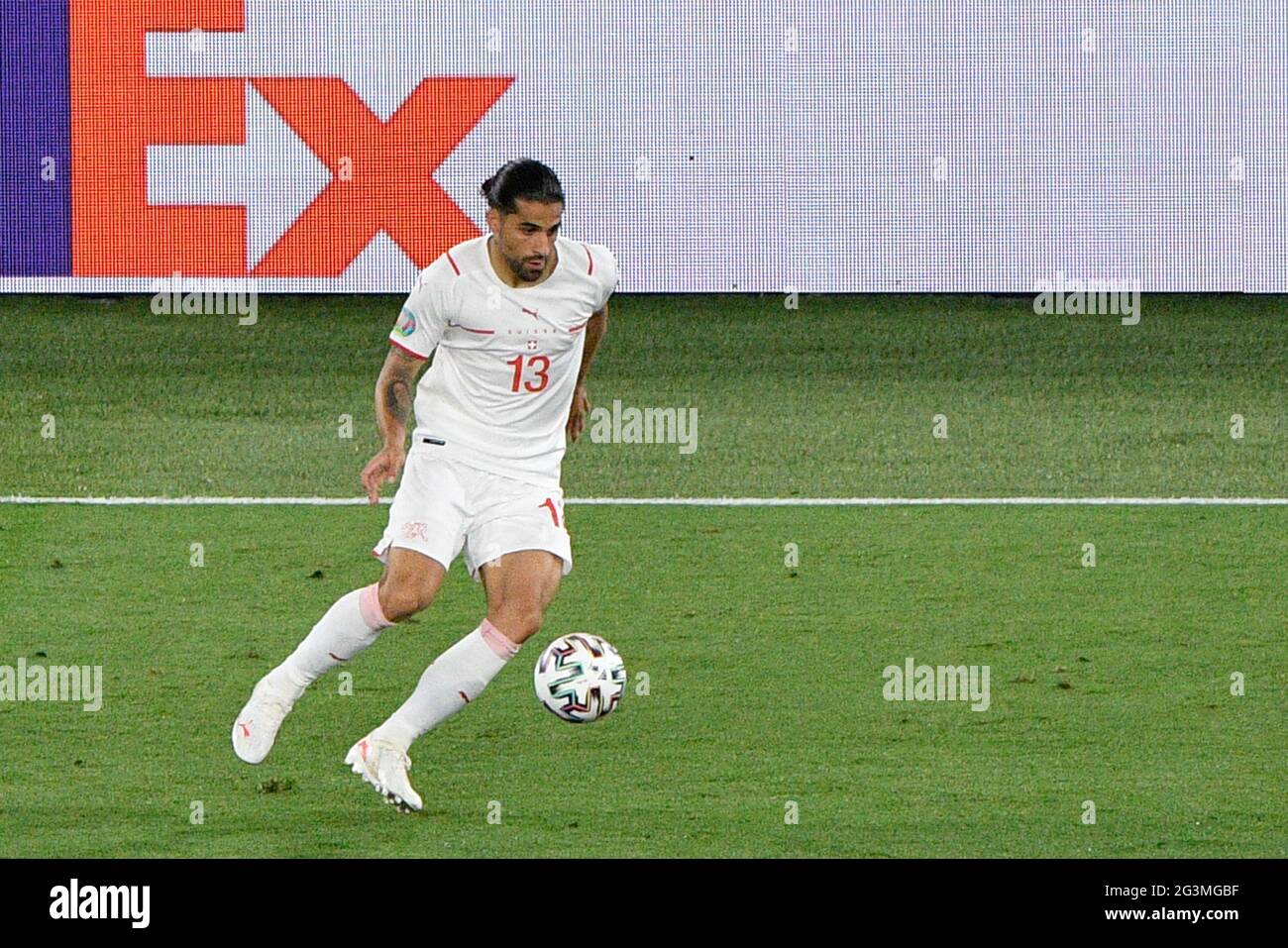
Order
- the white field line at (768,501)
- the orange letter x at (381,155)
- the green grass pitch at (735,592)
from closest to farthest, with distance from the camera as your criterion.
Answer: the green grass pitch at (735,592) → the white field line at (768,501) → the orange letter x at (381,155)

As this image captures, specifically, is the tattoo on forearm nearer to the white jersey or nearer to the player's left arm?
the white jersey

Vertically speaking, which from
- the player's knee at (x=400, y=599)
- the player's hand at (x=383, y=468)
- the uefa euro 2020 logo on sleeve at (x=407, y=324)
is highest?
the uefa euro 2020 logo on sleeve at (x=407, y=324)

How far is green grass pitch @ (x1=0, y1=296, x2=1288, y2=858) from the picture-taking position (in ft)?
21.1

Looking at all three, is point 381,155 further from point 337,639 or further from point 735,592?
point 337,639

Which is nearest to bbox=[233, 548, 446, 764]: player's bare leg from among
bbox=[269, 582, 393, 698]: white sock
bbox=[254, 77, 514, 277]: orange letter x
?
bbox=[269, 582, 393, 698]: white sock

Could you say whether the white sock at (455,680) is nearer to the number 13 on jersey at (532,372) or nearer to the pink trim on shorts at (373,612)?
the pink trim on shorts at (373,612)

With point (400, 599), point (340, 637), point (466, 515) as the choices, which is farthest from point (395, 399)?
point (340, 637)

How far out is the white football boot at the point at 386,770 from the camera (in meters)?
6.29

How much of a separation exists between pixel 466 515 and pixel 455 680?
1.78 ft

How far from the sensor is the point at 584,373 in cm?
741

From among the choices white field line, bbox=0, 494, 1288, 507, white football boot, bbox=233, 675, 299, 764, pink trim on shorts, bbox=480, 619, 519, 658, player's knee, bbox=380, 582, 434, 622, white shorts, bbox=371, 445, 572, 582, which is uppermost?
white field line, bbox=0, 494, 1288, 507

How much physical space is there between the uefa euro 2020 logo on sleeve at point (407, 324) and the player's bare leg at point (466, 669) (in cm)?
76

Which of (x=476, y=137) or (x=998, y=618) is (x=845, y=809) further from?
(x=476, y=137)

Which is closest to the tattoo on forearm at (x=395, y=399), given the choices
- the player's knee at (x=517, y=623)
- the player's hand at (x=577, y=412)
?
the player's knee at (x=517, y=623)
